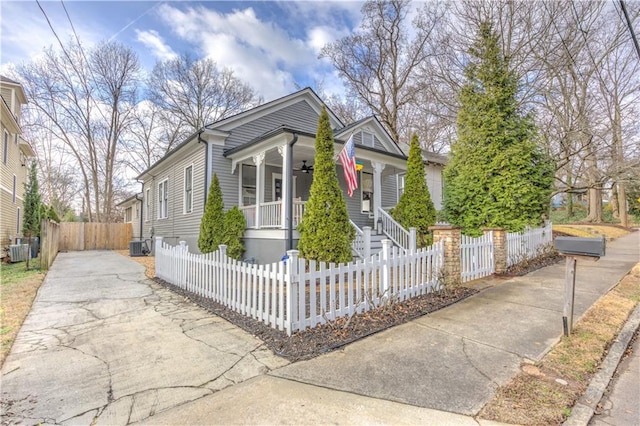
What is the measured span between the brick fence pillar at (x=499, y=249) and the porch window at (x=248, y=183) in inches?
305

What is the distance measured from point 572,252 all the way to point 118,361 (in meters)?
5.50

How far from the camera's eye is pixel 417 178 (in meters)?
9.12

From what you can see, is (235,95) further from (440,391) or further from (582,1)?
(440,391)

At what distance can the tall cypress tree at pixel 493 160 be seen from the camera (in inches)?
377

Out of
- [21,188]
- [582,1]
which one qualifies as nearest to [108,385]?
[582,1]

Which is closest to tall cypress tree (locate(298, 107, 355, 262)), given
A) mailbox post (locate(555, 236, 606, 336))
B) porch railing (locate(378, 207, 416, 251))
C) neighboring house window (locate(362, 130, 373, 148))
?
mailbox post (locate(555, 236, 606, 336))

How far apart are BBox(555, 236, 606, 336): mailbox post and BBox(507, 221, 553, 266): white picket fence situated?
4.76 m

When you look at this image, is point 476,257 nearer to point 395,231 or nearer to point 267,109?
point 395,231

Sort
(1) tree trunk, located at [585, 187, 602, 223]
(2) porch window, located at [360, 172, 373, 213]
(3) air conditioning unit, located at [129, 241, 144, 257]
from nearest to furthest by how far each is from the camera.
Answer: (2) porch window, located at [360, 172, 373, 213], (3) air conditioning unit, located at [129, 241, 144, 257], (1) tree trunk, located at [585, 187, 602, 223]

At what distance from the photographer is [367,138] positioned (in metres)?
13.6

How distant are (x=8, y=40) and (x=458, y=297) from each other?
35.8 feet

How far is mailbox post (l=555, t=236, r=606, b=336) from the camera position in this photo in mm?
3682

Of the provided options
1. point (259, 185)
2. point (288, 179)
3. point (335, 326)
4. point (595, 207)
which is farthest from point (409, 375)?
point (595, 207)

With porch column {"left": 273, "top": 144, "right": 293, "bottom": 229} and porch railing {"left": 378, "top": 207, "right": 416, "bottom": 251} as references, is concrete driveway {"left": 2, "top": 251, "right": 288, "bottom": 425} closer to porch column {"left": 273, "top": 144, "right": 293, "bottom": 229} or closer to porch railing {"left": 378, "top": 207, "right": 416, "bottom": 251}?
porch column {"left": 273, "top": 144, "right": 293, "bottom": 229}
